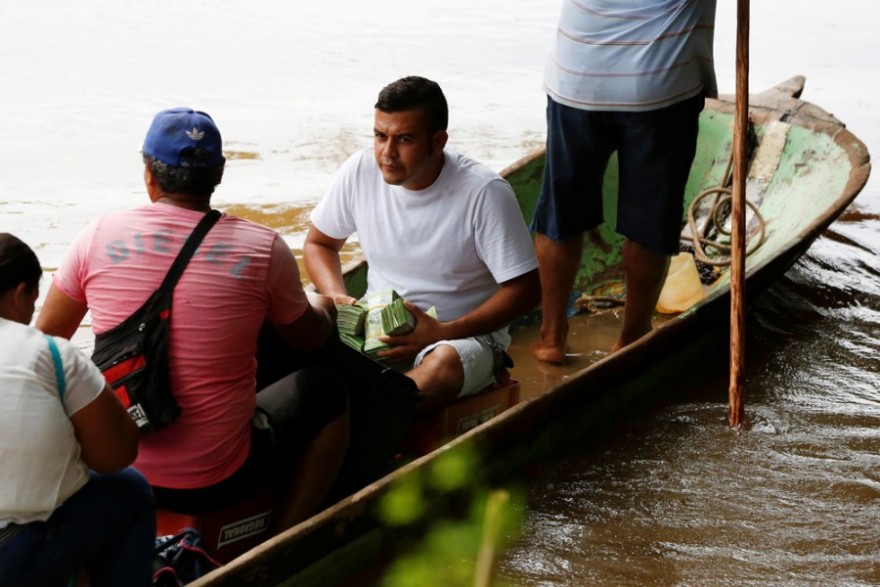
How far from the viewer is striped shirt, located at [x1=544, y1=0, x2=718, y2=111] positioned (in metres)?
3.99

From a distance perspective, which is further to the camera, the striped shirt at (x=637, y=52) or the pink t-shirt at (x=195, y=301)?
the striped shirt at (x=637, y=52)

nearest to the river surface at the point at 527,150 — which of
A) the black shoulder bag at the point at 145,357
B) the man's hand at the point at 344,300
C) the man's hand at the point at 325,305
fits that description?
the man's hand at the point at 344,300

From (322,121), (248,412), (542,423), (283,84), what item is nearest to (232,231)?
(248,412)

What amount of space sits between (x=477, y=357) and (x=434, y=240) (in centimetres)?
40

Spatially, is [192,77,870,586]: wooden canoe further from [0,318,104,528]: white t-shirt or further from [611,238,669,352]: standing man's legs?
[0,318,104,528]: white t-shirt

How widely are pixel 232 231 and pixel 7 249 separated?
55 cm

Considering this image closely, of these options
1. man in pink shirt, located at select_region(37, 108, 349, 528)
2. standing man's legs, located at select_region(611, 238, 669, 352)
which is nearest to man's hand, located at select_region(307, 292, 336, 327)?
man in pink shirt, located at select_region(37, 108, 349, 528)

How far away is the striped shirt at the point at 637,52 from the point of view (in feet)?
13.1

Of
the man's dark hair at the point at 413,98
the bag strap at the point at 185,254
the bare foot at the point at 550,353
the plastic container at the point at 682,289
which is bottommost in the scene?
the bare foot at the point at 550,353

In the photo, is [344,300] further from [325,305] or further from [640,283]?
[640,283]

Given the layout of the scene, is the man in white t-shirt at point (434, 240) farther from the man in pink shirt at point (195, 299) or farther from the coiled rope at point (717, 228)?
the coiled rope at point (717, 228)

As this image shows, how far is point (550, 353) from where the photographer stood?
4.61 m

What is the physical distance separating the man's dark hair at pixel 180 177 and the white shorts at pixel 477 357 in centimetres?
108

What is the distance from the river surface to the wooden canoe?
7.8 inches
